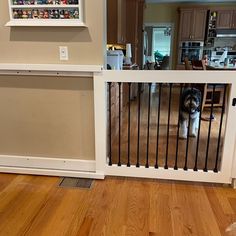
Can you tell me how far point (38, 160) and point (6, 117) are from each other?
0.49m

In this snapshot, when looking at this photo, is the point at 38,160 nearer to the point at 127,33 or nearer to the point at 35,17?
the point at 35,17

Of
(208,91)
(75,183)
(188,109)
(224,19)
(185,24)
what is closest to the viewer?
(75,183)

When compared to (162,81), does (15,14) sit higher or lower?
higher

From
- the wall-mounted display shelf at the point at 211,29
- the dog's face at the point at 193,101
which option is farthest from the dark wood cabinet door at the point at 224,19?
the dog's face at the point at 193,101

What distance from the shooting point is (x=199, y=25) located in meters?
8.12

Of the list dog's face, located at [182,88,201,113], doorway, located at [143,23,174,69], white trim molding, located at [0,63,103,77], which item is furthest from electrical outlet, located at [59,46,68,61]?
doorway, located at [143,23,174,69]

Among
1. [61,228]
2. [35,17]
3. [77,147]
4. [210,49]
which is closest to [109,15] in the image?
[35,17]

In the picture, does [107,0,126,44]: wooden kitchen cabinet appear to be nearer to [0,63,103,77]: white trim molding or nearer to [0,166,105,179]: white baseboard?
[0,63,103,77]: white trim molding

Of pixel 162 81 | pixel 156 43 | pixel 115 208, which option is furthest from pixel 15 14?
pixel 156 43

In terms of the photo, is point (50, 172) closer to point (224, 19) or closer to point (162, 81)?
point (162, 81)

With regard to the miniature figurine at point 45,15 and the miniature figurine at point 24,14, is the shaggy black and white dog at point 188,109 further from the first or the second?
the miniature figurine at point 24,14

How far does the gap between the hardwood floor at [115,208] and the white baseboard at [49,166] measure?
67 millimetres

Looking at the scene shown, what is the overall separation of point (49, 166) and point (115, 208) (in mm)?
799

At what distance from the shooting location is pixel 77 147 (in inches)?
88.8
